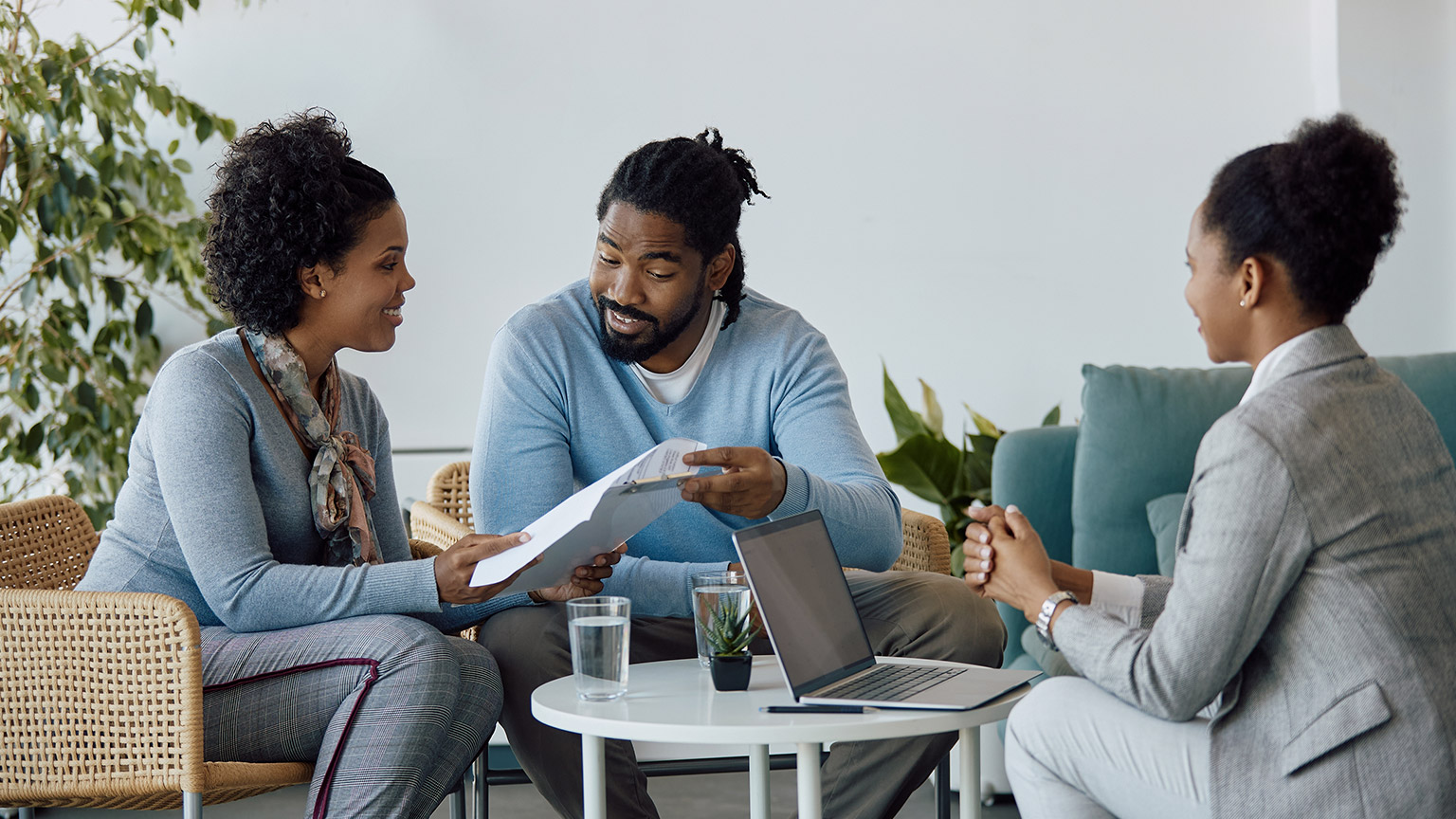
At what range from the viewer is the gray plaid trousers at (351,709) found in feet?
4.94

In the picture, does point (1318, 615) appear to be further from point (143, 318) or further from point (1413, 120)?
point (143, 318)

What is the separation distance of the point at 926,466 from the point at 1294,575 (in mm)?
1938

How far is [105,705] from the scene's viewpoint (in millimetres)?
A: 1553

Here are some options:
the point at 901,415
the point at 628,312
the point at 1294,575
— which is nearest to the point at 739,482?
the point at 628,312

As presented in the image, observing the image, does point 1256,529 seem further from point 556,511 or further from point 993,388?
point 993,388

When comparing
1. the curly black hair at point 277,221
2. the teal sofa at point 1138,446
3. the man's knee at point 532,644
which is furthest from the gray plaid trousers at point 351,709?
the teal sofa at point 1138,446

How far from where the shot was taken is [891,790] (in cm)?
167

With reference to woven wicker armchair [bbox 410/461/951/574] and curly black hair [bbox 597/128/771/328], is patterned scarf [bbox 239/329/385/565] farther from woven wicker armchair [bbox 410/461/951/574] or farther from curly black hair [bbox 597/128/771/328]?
curly black hair [bbox 597/128/771/328]

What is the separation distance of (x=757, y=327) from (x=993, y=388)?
149cm

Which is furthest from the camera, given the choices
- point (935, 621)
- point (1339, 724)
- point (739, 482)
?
point (935, 621)

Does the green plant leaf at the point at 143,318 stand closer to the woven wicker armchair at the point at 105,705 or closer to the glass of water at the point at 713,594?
the woven wicker armchair at the point at 105,705

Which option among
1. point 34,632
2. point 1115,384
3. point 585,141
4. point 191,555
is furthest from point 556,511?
point 585,141

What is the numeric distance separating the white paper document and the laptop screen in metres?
0.16

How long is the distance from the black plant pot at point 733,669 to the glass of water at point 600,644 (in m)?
0.11
